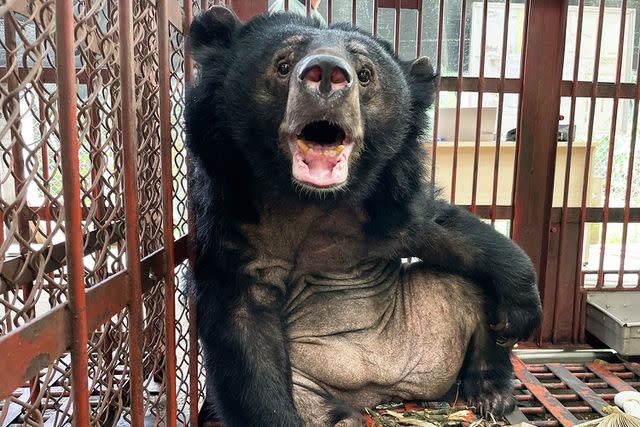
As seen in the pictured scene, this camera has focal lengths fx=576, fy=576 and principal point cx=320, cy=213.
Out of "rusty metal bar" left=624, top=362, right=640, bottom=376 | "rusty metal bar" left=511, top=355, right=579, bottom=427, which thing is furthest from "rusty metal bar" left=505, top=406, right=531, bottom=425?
"rusty metal bar" left=624, top=362, right=640, bottom=376

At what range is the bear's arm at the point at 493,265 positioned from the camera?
2377 millimetres

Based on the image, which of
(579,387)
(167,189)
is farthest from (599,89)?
(167,189)

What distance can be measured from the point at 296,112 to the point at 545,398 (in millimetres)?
1869

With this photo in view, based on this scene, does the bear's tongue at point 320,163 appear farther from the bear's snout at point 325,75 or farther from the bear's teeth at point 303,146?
the bear's snout at point 325,75

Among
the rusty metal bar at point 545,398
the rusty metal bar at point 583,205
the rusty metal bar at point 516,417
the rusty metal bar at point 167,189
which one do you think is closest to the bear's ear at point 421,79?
the rusty metal bar at point 167,189

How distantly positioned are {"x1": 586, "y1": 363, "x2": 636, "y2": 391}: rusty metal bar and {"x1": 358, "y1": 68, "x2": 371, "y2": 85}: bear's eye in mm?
2279

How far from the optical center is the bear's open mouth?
5.79ft

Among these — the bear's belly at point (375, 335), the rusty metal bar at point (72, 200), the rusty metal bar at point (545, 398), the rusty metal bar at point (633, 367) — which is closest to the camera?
the rusty metal bar at point (72, 200)

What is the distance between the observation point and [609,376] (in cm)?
332

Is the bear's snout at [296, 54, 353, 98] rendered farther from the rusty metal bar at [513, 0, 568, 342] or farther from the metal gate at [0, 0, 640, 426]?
the rusty metal bar at [513, 0, 568, 342]

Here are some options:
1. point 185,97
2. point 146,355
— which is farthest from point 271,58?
point 146,355

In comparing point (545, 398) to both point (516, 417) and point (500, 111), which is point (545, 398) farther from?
point (500, 111)

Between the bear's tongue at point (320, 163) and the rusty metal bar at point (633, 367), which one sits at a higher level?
the bear's tongue at point (320, 163)

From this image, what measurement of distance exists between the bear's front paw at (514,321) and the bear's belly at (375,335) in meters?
0.12
